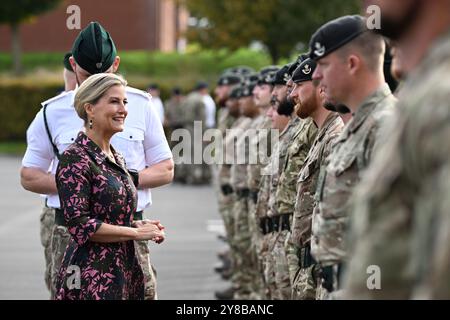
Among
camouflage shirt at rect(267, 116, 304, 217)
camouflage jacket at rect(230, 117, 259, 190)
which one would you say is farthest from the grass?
camouflage shirt at rect(267, 116, 304, 217)

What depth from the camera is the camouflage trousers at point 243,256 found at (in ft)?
38.0

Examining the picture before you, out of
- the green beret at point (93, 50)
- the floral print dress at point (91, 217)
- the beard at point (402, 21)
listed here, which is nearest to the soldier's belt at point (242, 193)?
the green beret at point (93, 50)

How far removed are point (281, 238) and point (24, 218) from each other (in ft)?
38.5

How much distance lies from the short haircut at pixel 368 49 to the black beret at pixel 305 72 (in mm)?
2484

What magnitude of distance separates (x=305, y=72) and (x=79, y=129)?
4.67 feet

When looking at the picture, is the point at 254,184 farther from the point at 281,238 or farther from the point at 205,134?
the point at 205,134

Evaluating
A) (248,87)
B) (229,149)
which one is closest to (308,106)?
(229,149)

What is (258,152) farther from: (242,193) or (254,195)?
(242,193)

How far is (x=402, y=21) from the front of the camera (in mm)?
2791

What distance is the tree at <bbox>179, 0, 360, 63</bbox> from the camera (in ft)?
128

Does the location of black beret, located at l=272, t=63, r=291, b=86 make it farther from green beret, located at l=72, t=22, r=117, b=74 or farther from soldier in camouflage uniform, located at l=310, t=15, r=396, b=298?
soldier in camouflage uniform, located at l=310, t=15, r=396, b=298

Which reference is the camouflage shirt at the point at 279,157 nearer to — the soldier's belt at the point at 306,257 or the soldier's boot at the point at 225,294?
the soldier's belt at the point at 306,257

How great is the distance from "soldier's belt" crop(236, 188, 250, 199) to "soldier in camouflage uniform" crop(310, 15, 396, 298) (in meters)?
6.99
